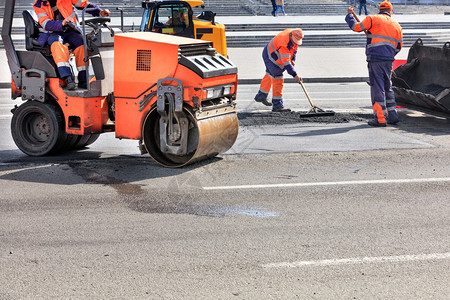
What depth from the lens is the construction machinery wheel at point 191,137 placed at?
25.1 feet

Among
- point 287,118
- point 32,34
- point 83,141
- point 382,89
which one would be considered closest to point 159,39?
point 32,34

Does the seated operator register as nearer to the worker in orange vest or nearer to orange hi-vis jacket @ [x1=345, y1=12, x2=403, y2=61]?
the worker in orange vest

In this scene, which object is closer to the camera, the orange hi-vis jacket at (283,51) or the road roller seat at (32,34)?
the road roller seat at (32,34)

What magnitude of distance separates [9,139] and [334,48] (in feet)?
62.0

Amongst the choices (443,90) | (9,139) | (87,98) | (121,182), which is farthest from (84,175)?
(443,90)

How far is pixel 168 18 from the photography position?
53.3 feet

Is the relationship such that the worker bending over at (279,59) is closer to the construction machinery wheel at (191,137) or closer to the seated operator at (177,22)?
the construction machinery wheel at (191,137)

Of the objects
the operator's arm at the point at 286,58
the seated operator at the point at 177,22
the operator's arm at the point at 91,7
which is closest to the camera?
the operator's arm at the point at 91,7

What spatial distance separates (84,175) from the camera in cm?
748

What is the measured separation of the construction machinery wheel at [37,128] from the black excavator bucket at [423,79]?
6125 millimetres

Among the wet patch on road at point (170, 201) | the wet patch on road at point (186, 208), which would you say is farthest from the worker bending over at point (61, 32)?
the wet patch on road at point (186, 208)

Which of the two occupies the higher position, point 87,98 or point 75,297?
point 87,98

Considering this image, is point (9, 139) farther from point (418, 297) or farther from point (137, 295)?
point (418, 297)

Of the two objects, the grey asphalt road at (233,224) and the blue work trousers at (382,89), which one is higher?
the blue work trousers at (382,89)
